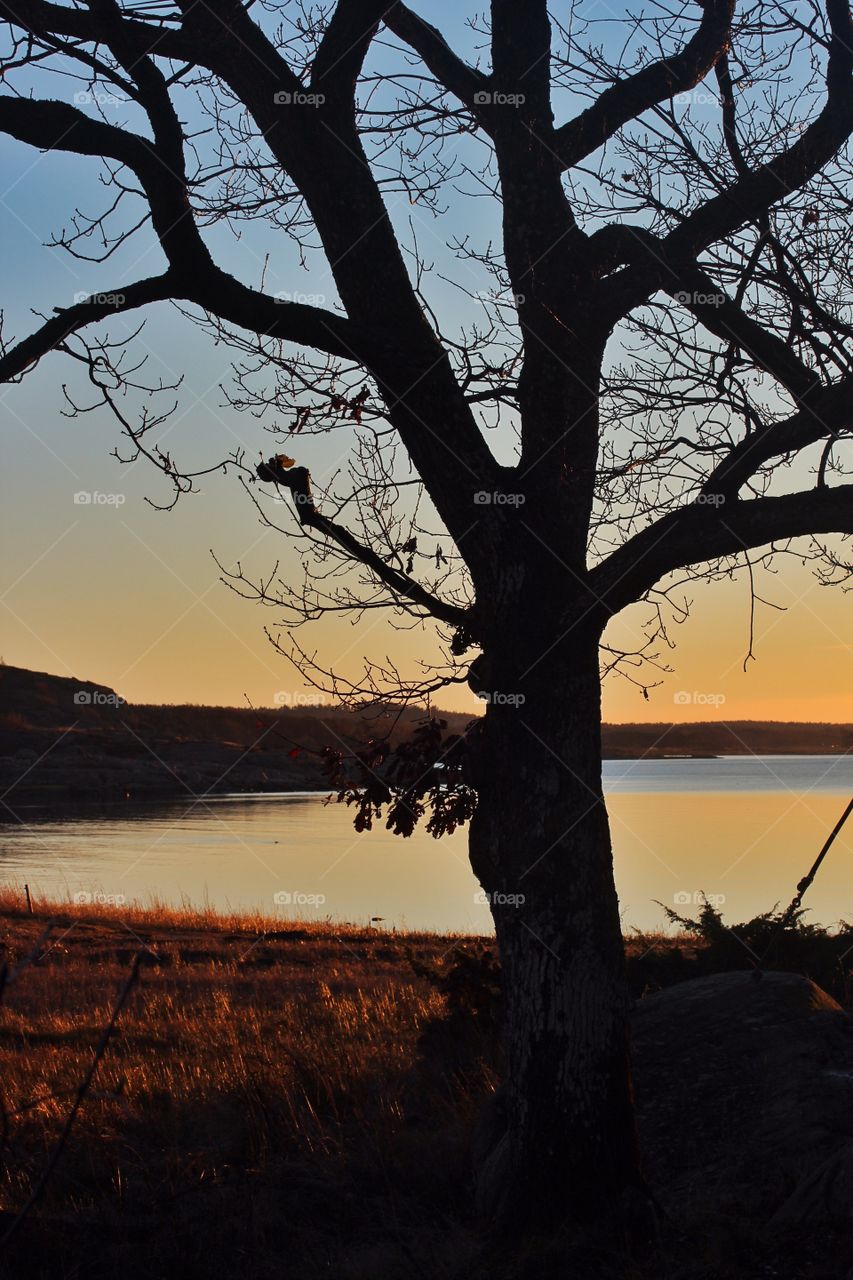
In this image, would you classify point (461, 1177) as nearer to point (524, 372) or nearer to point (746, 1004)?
point (746, 1004)

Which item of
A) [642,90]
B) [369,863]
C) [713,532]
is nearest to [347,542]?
[713,532]

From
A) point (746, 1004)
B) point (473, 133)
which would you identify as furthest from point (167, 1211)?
point (473, 133)

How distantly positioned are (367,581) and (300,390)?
1.09 meters

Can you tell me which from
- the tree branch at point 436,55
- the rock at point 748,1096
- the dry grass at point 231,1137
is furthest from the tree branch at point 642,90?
the dry grass at point 231,1137

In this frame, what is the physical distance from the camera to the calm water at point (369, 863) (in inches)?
1185

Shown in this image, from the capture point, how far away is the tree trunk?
5.28 m

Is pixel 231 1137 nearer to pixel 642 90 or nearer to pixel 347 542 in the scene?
pixel 347 542

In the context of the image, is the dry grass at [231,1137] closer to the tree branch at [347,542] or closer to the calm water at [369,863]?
the tree branch at [347,542]

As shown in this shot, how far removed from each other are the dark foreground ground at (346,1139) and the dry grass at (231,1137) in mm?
17

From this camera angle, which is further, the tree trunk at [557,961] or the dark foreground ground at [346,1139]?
the tree trunk at [557,961]

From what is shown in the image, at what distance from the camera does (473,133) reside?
7.24m

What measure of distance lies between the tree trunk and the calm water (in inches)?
487

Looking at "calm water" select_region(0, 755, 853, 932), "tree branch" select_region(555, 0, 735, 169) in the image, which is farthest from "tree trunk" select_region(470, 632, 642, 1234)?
"calm water" select_region(0, 755, 853, 932)

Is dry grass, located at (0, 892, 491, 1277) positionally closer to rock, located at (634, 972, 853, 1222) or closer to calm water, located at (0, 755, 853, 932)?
rock, located at (634, 972, 853, 1222)
